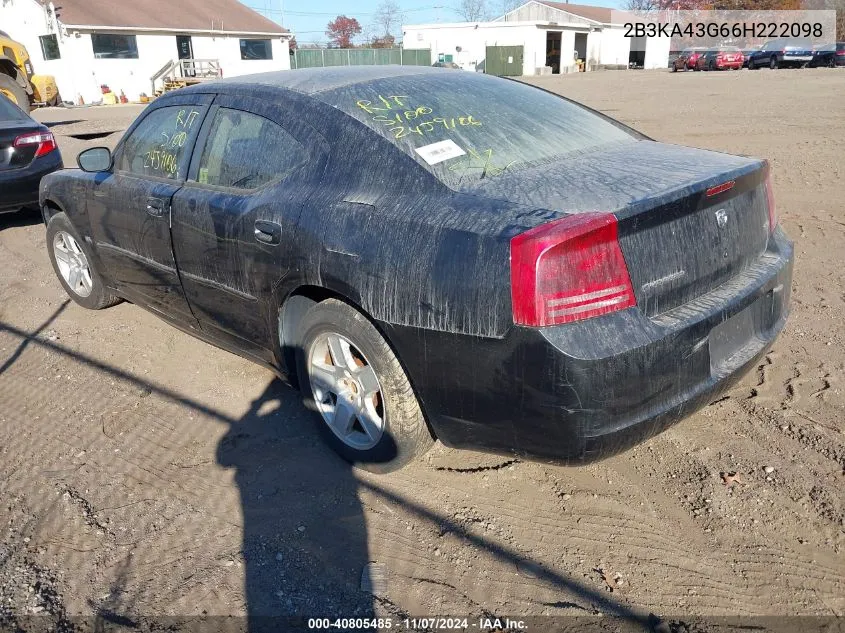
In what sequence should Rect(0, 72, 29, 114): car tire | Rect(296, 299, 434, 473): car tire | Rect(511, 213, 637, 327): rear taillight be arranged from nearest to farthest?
Rect(511, 213, 637, 327): rear taillight, Rect(296, 299, 434, 473): car tire, Rect(0, 72, 29, 114): car tire

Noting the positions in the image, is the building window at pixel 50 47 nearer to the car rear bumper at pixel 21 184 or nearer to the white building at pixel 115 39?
the white building at pixel 115 39

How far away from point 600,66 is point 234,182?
55.0m

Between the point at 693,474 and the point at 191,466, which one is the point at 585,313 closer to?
the point at 693,474

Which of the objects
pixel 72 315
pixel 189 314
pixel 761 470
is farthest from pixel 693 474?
pixel 72 315

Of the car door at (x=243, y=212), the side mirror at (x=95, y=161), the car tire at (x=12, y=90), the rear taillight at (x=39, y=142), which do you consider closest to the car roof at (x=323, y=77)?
the car door at (x=243, y=212)

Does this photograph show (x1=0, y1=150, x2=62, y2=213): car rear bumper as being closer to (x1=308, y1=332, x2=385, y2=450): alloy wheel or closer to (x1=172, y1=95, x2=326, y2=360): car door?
(x1=172, y1=95, x2=326, y2=360): car door

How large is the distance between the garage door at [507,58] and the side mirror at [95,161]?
44.6m

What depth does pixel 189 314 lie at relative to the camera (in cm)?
398

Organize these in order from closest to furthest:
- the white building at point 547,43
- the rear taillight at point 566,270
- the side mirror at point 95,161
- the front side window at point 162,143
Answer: the rear taillight at point 566,270, the front side window at point 162,143, the side mirror at point 95,161, the white building at point 547,43

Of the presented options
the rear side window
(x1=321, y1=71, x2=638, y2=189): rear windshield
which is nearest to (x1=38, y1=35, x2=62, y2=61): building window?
the rear side window

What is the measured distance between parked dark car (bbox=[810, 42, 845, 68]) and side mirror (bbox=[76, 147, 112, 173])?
37359mm

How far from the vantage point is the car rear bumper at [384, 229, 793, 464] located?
7.59 ft

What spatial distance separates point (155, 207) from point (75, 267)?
1.83 m

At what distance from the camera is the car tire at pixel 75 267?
16.3ft
